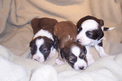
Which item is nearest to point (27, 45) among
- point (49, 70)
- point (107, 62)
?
point (49, 70)

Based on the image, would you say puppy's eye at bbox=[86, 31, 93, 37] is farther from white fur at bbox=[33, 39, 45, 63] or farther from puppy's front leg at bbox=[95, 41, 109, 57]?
white fur at bbox=[33, 39, 45, 63]

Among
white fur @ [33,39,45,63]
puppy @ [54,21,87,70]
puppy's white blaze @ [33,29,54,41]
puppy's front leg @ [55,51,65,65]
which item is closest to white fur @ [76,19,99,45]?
puppy @ [54,21,87,70]

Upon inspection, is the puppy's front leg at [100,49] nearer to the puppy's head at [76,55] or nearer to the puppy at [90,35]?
the puppy at [90,35]

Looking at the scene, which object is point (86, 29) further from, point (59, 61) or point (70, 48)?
point (59, 61)

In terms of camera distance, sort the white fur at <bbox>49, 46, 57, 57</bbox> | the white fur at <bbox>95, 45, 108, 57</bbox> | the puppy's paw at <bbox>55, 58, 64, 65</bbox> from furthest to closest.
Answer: the white fur at <bbox>49, 46, 57, 57</bbox>
the white fur at <bbox>95, 45, 108, 57</bbox>
the puppy's paw at <bbox>55, 58, 64, 65</bbox>

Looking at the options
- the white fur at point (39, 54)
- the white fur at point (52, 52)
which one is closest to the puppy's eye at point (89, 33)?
the white fur at point (52, 52)

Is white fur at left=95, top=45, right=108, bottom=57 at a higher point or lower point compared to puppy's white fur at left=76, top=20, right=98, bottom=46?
lower

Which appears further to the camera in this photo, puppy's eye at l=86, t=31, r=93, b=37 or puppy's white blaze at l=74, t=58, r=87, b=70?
puppy's eye at l=86, t=31, r=93, b=37

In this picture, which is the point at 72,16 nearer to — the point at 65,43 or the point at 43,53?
the point at 65,43
